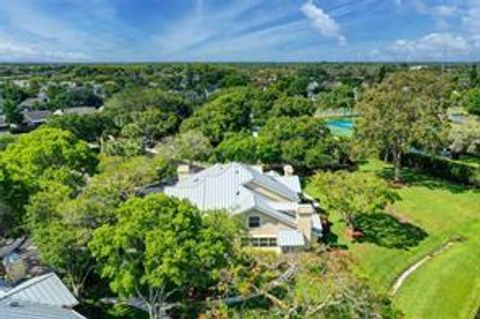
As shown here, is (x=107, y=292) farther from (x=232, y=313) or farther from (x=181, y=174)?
(x=181, y=174)

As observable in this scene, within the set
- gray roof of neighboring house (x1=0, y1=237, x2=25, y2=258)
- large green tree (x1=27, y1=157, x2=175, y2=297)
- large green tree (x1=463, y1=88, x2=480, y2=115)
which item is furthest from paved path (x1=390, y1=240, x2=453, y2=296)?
large green tree (x1=463, y1=88, x2=480, y2=115)

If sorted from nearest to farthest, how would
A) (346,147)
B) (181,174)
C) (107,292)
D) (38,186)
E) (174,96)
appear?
(107,292)
(38,186)
(181,174)
(346,147)
(174,96)

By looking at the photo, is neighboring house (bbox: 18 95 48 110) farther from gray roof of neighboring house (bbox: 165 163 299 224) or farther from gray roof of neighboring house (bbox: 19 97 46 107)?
gray roof of neighboring house (bbox: 165 163 299 224)

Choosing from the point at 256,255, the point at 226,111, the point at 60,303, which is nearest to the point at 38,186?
the point at 60,303

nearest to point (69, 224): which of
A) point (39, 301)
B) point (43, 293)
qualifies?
point (43, 293)

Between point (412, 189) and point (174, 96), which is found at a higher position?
point (174, 96)

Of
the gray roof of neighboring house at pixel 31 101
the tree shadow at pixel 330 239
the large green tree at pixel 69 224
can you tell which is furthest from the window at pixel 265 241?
the gray roof of neighboring house at pixel 31 101

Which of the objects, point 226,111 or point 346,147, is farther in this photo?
point 226,111
